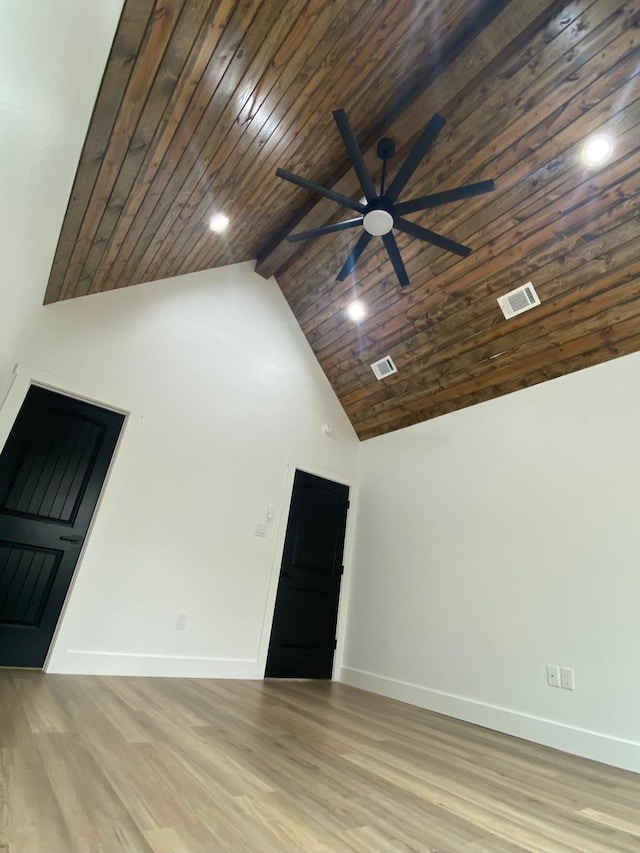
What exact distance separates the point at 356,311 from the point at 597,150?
2.14 meters

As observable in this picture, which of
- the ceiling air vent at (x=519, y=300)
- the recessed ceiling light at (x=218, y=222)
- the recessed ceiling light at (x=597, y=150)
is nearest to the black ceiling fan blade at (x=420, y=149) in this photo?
the recessed ceiling light at (x=597, y=150)

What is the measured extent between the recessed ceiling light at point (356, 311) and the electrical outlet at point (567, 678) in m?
3.15

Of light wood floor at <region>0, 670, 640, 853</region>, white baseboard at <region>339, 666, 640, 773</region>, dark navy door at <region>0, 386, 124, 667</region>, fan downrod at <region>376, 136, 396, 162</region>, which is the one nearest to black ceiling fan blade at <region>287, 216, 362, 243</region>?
fan downrod at <region>376, 136, 396, 162</region>

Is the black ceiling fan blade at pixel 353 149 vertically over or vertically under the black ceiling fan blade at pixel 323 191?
over

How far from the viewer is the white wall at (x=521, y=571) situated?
8.63ft

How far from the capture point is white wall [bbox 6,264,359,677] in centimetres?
313

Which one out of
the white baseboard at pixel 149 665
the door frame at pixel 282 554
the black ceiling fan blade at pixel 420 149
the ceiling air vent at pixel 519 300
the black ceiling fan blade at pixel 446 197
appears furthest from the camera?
the door frame at pixel 282 554

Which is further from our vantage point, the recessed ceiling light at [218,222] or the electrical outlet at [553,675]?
the recessed ceiling light at [218,222]

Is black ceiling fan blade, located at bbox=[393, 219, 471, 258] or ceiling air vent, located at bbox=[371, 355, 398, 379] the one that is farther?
ceiling air vent, located at bbox=[371, 355, 398, 379]

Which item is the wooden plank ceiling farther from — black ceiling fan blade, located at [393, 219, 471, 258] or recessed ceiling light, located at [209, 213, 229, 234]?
black ceiling fan blade, located at [393, 219, 471, 258]

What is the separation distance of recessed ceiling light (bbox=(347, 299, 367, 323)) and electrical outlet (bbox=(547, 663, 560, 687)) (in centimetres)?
312

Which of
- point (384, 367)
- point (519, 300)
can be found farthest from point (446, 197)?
point (384, 367)

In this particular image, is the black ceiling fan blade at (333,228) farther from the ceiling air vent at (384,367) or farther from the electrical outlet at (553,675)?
the electrical outlet at (553,675)

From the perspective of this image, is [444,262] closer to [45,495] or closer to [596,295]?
[596,295]
